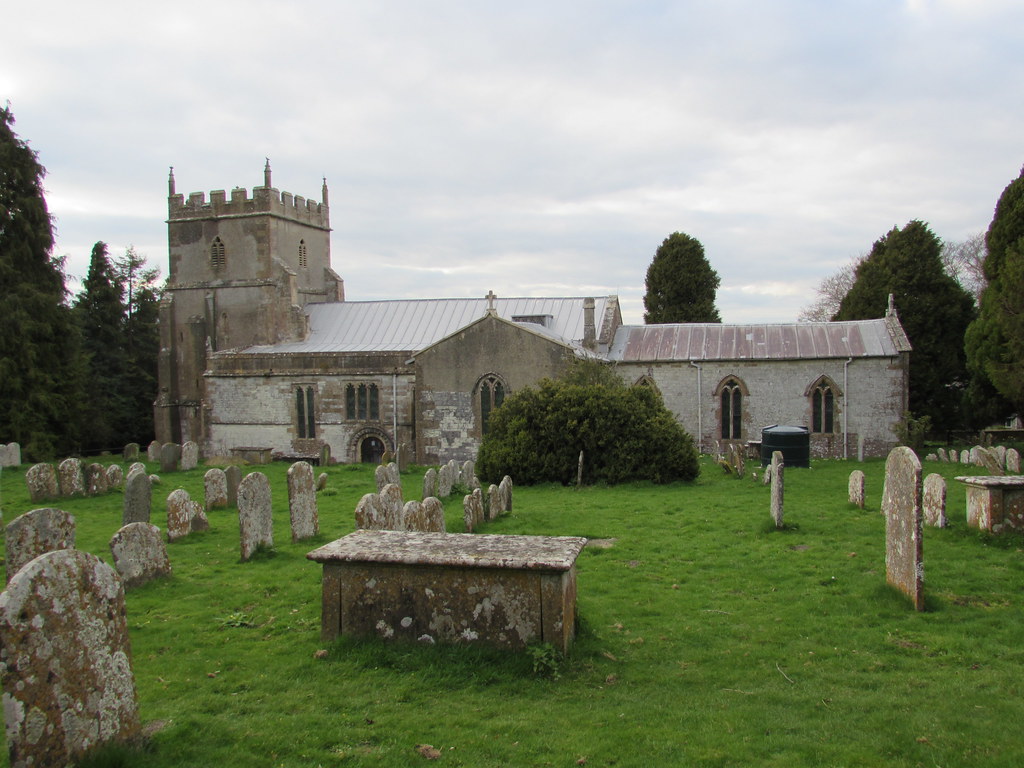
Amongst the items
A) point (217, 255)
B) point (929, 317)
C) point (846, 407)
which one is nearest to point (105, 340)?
point (217, 255)

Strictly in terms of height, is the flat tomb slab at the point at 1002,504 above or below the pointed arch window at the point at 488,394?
below

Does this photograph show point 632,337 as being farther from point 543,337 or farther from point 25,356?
point 25,356

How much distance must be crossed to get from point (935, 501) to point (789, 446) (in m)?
10.7

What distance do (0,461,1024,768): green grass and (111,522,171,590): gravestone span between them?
0.20 meters

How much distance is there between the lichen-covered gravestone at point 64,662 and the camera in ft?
13.2

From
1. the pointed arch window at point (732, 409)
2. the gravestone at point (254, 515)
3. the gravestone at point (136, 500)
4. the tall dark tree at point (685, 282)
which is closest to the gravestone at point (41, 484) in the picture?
the gravestone at point (136, 500)

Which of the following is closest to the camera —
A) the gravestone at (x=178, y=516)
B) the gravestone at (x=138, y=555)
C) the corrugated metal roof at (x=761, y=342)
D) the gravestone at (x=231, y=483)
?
the gravestone at (x=138, y=555)

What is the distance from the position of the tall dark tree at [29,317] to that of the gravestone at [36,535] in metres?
23.0

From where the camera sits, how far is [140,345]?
42281mm

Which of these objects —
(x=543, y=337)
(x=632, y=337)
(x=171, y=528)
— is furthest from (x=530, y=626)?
(x=632, y=337)

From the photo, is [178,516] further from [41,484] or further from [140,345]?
[140,345]

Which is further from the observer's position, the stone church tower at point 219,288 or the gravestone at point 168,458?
the stone church tower at point 219,288

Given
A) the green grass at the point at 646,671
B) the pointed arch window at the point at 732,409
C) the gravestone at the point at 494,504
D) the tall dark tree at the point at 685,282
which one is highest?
the tall dark tree at the point at 685,282

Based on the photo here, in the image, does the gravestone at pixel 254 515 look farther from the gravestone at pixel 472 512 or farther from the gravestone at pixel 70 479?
the gravestone at pixel 70 479
